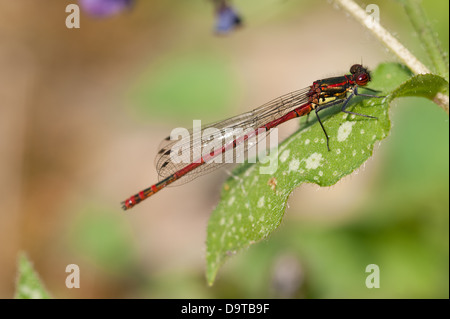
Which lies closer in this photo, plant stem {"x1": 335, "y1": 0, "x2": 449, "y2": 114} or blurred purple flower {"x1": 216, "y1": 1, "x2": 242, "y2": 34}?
plant stem {"x1": 335, "y1": 0, "x2": 449, "y2": 114}

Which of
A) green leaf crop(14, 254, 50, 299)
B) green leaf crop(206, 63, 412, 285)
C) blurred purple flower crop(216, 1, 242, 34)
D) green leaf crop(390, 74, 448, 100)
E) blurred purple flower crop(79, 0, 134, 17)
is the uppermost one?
blurred purple flower crop(79, 0, 134, 17)

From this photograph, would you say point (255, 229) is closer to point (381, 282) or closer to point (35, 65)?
point (381, 282)

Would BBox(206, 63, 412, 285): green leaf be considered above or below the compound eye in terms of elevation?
below

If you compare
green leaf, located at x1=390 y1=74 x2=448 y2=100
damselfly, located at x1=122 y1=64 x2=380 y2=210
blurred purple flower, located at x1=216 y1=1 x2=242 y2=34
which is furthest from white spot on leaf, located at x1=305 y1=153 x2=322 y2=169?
blurred purple flower, located at x1=216 y1=1 x2=242 y2=34

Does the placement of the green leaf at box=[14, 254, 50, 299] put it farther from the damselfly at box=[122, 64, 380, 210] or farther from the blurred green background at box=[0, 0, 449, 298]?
the blurred green background at box=[0, 0, 449, 298]

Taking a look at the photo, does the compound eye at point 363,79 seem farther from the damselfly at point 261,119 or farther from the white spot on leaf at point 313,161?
the white spot on leaf at point 313,161

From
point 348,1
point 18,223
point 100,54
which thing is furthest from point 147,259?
point 348,1

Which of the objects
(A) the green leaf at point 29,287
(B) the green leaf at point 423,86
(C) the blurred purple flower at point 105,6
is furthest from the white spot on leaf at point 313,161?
(C) the blurred purple flower at point 105,6
